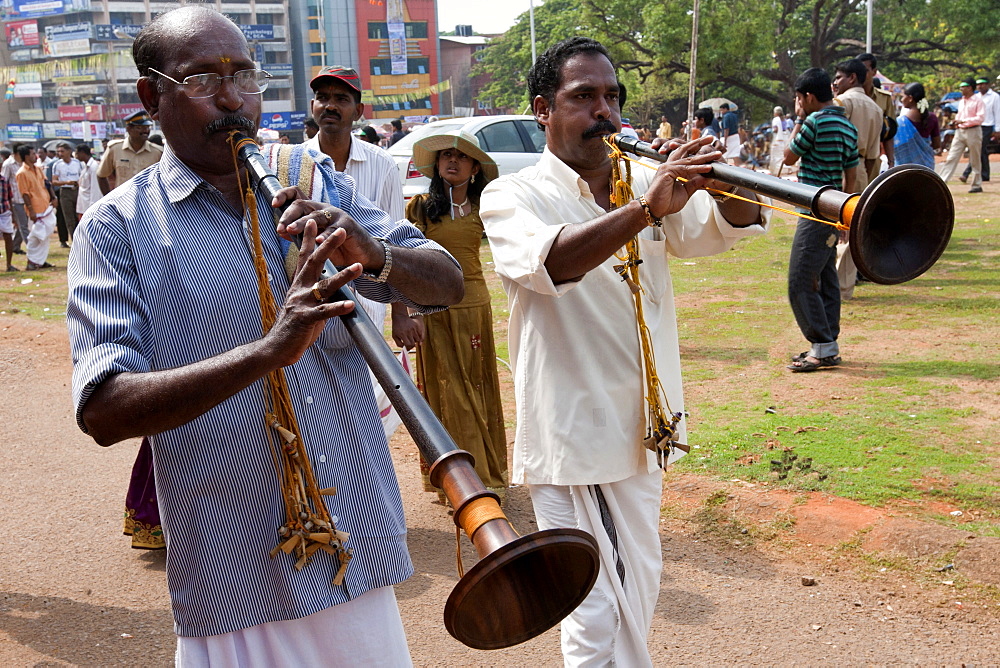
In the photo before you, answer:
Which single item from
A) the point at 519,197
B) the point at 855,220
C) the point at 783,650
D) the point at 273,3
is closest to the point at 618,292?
the point at 519,197

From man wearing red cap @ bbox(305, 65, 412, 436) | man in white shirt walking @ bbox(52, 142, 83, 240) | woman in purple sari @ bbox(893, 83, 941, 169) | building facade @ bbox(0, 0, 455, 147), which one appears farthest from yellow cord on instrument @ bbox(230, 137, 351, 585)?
building facade @ bbox(0, 0, 455, 147)

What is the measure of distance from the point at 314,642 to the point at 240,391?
65 cm

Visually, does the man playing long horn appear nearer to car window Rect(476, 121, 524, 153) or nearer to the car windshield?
car window Rect(476, 121, 524, 153)

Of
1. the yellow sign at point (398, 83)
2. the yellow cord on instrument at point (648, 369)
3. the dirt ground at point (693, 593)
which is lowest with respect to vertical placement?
the dirt ground at point (693, 593)

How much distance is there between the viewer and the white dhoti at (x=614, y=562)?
9.46ft

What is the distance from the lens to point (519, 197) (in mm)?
3029

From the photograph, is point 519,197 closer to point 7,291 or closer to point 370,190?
point 370,190

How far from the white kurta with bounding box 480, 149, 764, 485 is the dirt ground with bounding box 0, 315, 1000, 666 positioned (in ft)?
3.92

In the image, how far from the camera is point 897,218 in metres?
2.32

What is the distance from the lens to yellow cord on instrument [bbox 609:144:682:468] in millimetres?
2938

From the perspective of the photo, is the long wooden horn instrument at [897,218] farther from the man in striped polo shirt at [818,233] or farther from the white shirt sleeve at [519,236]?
the man in striped polo shirt at [818,233]

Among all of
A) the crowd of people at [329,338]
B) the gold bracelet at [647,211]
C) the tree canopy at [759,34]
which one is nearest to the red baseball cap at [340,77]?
the crowd of people at [329,338]

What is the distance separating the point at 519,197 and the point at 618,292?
0.43 meters

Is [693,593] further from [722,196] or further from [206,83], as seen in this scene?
[206,83]
